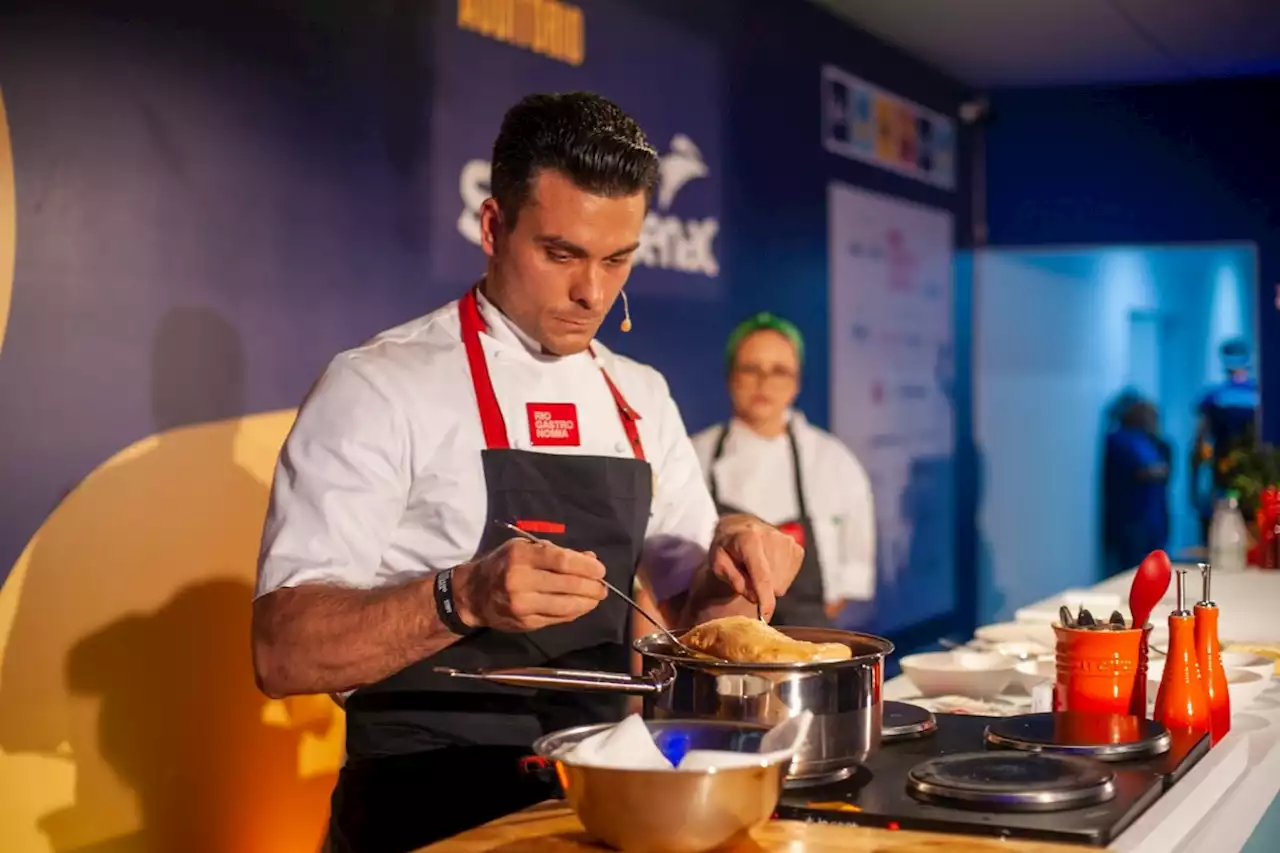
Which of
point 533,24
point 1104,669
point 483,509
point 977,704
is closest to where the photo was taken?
point 1104,669

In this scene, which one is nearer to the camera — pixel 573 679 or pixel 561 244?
pixel 573 679

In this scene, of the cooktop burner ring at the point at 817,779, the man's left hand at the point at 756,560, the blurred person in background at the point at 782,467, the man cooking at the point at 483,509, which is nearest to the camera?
the cooktop burner ring at the point at 817,779

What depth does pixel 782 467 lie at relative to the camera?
5.14 m

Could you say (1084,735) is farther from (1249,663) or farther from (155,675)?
(155,675)

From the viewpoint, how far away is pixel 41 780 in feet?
9.89

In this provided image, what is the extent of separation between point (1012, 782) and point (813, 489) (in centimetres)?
361

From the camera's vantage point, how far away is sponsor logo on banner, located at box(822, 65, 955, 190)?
22.2 feet

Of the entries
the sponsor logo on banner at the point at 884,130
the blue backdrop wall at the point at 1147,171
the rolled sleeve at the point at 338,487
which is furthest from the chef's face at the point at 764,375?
the blue backdrop wall at the point at 1147,171

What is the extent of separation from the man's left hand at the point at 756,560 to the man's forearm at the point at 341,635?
47 cm

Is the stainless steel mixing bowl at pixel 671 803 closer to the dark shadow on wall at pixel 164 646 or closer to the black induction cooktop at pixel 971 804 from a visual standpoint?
the black induction cooktop at pixel 971 804

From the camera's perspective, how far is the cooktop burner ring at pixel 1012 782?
5.04 feet

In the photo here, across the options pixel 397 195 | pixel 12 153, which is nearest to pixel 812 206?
pixel 397 195

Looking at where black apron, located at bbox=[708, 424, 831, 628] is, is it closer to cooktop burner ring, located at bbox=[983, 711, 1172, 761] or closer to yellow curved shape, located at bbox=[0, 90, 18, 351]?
yellow curved shape, located at bbox=[0, 90, 18, 351]

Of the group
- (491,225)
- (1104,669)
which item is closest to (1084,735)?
(1104,669)
